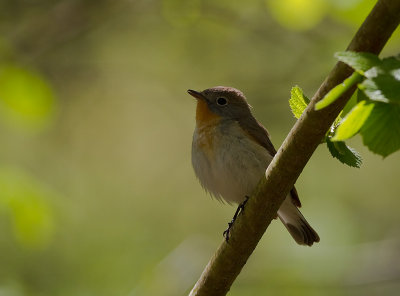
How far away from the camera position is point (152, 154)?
1322cm

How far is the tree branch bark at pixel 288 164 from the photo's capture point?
2500 mm

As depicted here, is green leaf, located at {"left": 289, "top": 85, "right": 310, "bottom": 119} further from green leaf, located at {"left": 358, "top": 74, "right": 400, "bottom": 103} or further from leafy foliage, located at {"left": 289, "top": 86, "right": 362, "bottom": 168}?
green leaf, located at {"left": 358, "top": 74, "right": 400, "bottom": 103}

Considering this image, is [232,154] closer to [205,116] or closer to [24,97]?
[205,116]

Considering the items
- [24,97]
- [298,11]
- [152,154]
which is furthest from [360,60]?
[152,154]

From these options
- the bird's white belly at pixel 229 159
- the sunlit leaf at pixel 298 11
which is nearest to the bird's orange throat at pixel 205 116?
the bird's white belly at pixel 229 159

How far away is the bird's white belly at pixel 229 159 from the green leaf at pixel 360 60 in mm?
3184

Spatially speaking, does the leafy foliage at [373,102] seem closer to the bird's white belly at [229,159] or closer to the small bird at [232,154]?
the small bird at [232,154]

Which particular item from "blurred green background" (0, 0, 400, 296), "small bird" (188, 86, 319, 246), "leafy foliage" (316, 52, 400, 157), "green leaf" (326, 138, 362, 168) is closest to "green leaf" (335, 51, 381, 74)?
"leafy foliage" (316, 52, 400, 157)

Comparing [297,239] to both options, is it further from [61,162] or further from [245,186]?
[61,162]

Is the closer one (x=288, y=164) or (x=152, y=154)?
(x=288, y=164)

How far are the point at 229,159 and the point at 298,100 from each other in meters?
2.45

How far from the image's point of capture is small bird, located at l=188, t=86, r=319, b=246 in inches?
211

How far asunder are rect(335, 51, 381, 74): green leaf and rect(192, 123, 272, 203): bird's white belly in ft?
10.4

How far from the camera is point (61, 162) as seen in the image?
11.5 metres
